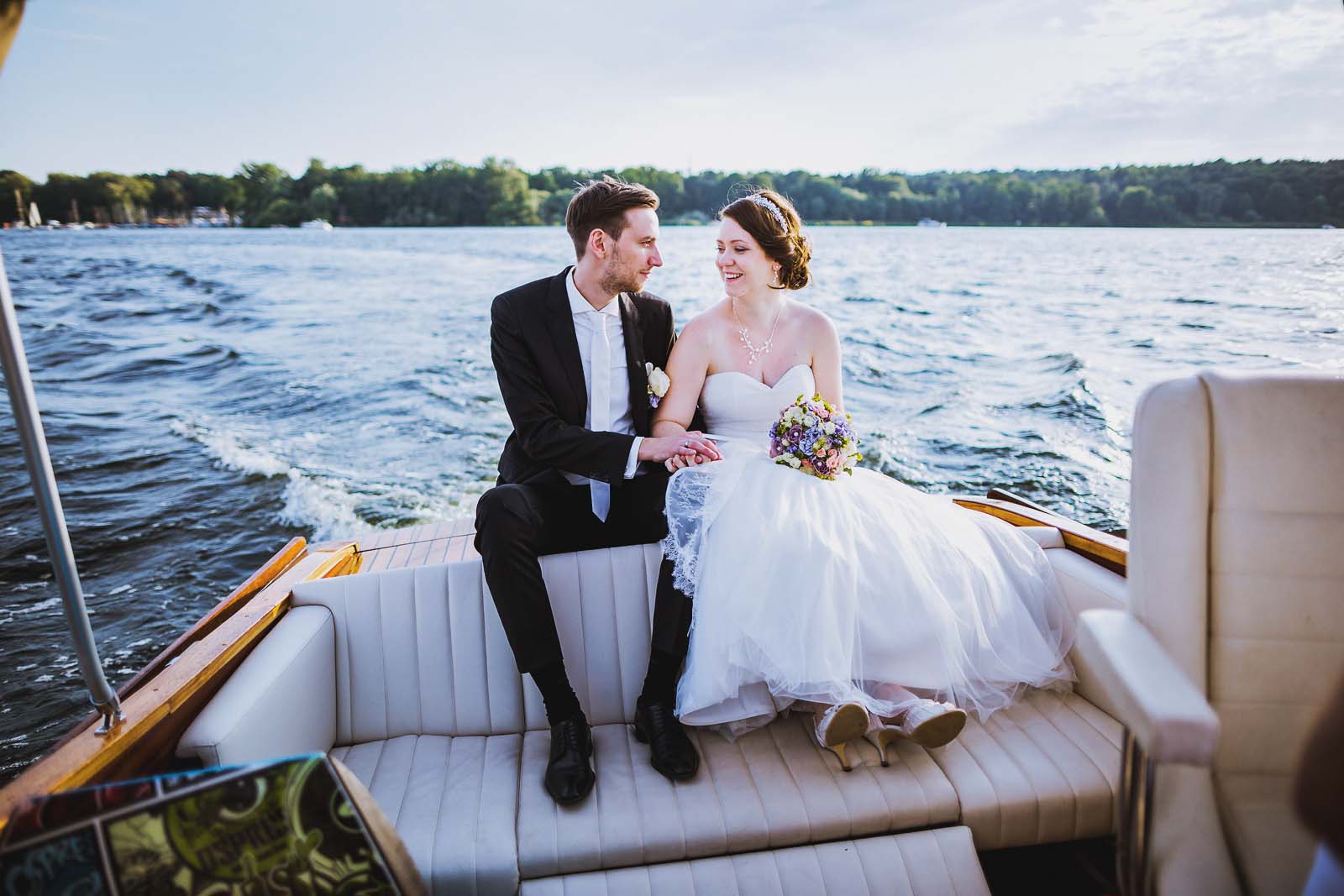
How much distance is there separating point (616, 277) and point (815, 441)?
0.91 meters

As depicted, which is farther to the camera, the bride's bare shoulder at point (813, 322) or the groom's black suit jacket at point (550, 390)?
the bride's bare shoulder at point (813, 322)

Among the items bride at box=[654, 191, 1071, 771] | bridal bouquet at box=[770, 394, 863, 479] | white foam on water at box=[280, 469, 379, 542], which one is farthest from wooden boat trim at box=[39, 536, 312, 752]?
white foam on water at box=[280, 469, 379, 542]

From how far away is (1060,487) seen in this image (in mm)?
6316

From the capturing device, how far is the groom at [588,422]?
214 centimetres

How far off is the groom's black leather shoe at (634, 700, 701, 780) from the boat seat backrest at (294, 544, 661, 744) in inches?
Result: 6.9

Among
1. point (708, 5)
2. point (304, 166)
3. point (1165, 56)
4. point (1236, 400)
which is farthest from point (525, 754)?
point (304, 166)

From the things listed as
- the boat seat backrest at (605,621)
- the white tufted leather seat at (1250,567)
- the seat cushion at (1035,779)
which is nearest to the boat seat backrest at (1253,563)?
the white tufted leather seat at (1250,567)

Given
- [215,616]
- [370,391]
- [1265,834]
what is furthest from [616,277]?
[370,391]

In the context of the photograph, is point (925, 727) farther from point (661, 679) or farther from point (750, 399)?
point (750, 399)

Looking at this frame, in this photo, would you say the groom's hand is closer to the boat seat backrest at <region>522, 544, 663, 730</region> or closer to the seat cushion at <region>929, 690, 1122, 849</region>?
the boat seat backrest at <region>522, 544, 663, 730</region>

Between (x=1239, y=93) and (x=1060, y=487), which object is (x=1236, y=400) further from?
(x=1239, y=93)

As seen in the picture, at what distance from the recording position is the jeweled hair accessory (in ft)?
9.39

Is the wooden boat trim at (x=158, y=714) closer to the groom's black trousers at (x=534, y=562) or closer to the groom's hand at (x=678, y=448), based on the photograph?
the groom's black trousers at (x=534, y=562)

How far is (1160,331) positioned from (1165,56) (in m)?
4.20
